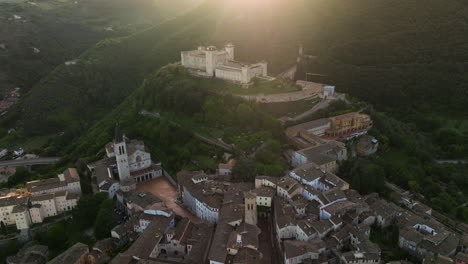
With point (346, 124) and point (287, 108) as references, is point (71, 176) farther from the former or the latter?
point (346, 124)

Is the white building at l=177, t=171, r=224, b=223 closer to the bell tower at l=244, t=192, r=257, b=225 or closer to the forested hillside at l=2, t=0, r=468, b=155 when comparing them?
the bell tower at l=244, t=192, r=257, b=225

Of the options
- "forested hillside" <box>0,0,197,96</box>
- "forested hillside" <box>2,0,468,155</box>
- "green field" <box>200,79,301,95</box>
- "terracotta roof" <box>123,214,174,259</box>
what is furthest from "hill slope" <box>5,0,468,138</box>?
"terracotta roof" <box>123,214,174,259</box>

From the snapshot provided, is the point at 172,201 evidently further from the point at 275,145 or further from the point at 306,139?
the point at 306,139

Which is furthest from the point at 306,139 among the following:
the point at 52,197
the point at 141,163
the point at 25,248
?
the point at 25,248

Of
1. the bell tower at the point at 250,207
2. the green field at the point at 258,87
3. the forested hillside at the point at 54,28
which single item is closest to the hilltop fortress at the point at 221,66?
the green field at the point at 258,87

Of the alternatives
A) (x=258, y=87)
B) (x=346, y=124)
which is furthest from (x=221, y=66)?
(x=346, y=124)

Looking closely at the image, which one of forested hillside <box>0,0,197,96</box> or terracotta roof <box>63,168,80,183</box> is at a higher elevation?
forested hillside <box>0,0,197,96</box>
